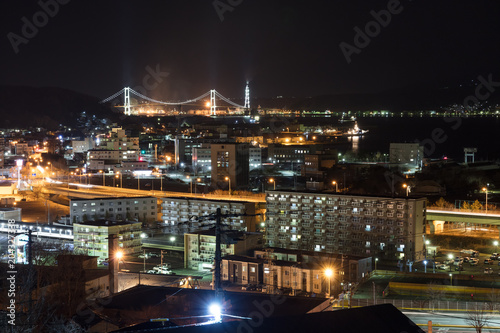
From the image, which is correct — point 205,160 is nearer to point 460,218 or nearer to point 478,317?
point 460,218

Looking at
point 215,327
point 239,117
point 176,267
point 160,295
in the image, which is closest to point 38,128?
point 239,117

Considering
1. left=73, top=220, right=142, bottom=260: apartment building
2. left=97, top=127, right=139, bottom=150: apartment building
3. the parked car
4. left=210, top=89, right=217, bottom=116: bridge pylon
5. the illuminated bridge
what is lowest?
the parked car

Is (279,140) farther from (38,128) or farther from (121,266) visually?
(121,266)

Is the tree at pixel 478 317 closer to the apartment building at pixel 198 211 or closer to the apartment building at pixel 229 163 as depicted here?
the apartment building at pixel 198 211

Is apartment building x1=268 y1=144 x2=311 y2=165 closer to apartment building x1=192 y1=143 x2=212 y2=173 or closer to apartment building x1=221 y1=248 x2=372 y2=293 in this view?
apartment building x1=192 y1=143 x2=212 y2=173

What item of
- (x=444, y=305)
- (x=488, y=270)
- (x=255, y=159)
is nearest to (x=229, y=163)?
(x=255, y=159)

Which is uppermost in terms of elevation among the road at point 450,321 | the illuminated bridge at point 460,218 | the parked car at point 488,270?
the illuminated bridge at point 460,218

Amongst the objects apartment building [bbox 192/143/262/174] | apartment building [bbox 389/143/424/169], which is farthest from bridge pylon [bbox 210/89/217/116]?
apartment building [bbox 389/143/424/169]

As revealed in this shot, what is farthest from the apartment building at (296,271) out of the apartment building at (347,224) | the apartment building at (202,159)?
the apartment building at (202,159)
